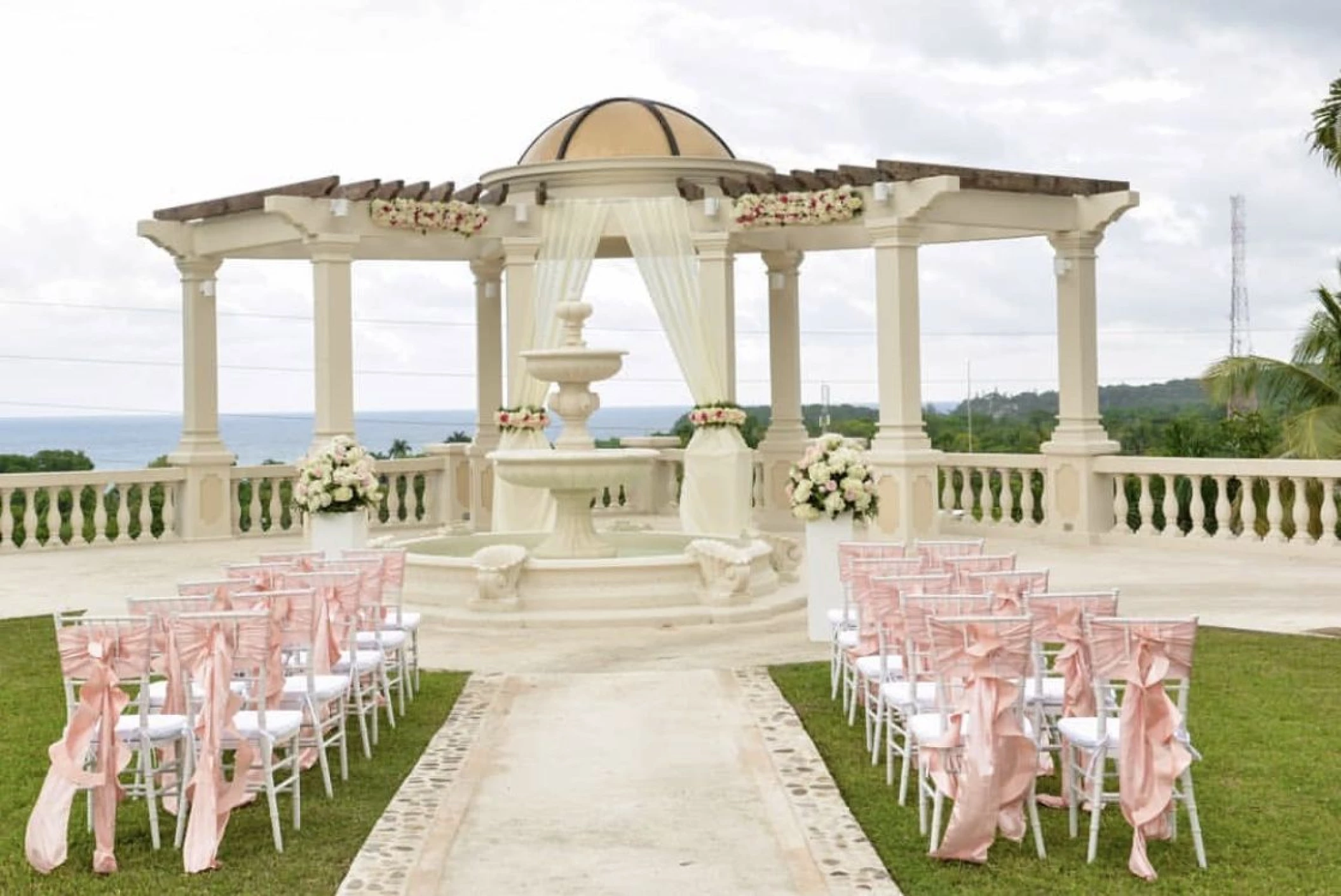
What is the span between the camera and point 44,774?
7309 mm

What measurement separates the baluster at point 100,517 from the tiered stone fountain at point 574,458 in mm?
6364

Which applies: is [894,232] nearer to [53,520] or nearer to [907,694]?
[53,520]

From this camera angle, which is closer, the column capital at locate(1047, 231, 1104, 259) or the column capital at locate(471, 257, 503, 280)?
the column capital at locate(1047, 231, 1104, 259)

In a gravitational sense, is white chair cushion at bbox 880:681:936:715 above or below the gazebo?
below

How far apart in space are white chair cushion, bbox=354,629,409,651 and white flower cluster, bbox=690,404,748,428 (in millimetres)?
8289

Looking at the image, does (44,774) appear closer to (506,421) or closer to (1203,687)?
(1203,687)

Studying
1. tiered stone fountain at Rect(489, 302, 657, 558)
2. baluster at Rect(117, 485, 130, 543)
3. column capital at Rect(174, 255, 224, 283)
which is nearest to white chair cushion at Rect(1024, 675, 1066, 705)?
tiered stone fountain at Rect(489, 302, 657, 558)

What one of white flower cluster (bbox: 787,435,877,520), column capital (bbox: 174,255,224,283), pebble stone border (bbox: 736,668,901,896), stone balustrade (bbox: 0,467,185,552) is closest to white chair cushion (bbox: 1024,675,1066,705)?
pebble stone border (bbox: 736,668,901,896)

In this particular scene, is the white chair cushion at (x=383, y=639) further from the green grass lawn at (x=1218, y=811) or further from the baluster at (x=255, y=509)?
the baluster at (x=255, y=509)

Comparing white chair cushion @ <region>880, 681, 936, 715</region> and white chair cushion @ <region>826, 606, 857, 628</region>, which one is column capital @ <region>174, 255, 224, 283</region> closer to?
white chair cushion @ <region>826, 606, 857, 628</region>

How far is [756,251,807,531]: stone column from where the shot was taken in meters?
19.9

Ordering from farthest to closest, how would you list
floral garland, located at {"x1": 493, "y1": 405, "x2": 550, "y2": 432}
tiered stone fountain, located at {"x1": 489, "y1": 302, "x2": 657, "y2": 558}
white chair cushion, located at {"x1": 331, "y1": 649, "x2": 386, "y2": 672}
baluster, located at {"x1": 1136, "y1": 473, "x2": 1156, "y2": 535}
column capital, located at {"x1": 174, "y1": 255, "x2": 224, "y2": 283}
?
column capital, located at {"x1": 174, "y1": 255, "x2": 224, "y2": 283}
floral garland, located at {"x1": 493, "y1": 405, "x2": 550, "y2": 432}
baluster, located at {"x1": 1136, "y1": 473, "x2": 1156, "y2": 535}
tiered stone fountain, located at {"x1": 489, "y1": 302, "x2": 657, "y2": 558}
white chair cushion, located at {"x1": 331, "y1": 649, "x2": 386, "y2": 672}

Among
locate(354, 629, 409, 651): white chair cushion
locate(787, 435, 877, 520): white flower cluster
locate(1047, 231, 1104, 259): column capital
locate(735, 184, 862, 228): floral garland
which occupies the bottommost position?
locate(354, 629, 409, 651): white chair cushion

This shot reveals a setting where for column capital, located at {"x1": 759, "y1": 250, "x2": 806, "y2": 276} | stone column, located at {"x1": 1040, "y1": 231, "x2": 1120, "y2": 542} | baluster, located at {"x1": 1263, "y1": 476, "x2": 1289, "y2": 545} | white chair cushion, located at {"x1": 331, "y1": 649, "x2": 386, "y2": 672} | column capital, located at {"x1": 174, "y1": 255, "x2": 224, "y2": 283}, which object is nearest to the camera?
white chair cushion, located at {"x1": 331, "y1": 649, "x2": 386, "y2": 672}
